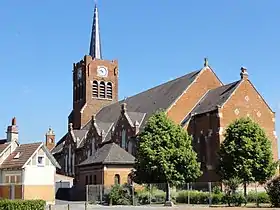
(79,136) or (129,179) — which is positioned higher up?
(79,136)

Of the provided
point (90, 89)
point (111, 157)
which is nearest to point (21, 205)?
point (111, 157)

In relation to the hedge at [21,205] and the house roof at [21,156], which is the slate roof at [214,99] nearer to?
the house roof at [21,156]

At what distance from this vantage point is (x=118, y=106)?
8394cm

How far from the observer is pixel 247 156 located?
162ft

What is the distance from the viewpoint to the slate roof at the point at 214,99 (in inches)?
2333

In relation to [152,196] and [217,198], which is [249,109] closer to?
[217,198]

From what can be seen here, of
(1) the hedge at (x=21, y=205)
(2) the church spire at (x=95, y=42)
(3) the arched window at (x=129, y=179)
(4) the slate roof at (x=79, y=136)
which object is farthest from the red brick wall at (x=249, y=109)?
(2) the church spire at (x=95, y=42)

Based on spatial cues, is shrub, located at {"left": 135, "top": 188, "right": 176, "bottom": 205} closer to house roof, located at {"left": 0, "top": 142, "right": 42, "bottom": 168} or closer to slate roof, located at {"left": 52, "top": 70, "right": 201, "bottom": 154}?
house roof, located at {"left": 0, "top": 142, "right": 42, "bottom": 168}

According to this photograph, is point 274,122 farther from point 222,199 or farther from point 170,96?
point 222,199

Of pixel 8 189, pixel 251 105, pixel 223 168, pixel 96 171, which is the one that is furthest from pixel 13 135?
pixel 251 105

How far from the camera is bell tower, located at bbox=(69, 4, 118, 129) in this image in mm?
91188

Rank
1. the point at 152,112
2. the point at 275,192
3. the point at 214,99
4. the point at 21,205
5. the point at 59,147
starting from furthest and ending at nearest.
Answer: the point at 59,147
the point at 152,112
the point at 214,99
the point at 275,192
the point at 21,205

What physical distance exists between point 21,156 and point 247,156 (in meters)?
23.1

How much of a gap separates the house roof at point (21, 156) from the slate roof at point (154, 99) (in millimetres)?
21291
